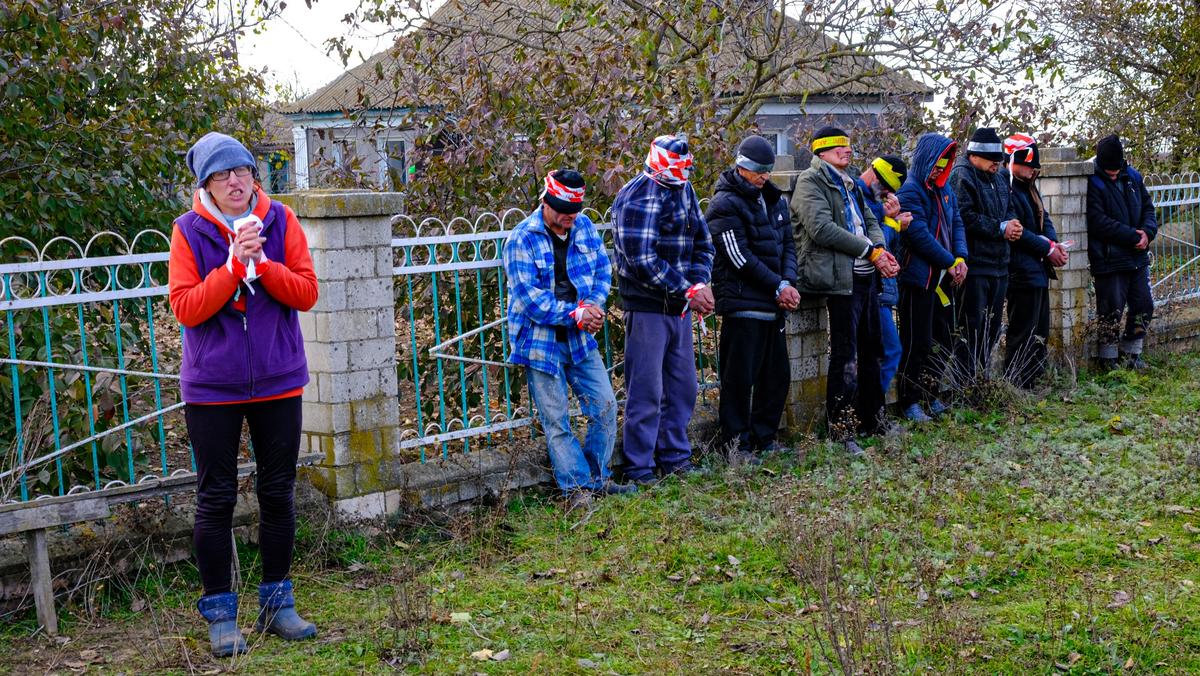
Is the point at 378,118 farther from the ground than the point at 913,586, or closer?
farther from the ground

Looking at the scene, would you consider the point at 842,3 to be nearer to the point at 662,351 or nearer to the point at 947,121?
the point at 947,121

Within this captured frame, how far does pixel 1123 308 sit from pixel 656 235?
18.1 ft

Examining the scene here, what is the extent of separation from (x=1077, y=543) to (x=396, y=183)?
4.98m

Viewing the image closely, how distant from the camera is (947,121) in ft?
38.2

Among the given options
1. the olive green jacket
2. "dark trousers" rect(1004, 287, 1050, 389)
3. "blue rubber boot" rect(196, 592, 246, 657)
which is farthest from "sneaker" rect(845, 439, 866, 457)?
"blue rubber boot" rect(196, 592, 246, 657)

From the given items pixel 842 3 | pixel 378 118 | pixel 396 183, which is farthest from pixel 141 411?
pixel 842 3

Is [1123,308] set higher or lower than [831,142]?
lower

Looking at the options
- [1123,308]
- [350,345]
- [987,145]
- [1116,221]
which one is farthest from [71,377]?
[1123,308]

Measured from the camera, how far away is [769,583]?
216 inches

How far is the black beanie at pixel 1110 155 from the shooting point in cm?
1039

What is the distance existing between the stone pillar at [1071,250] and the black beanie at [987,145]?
176 cm

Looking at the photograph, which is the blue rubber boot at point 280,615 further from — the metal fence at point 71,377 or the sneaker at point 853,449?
the sneaker at point 853,449

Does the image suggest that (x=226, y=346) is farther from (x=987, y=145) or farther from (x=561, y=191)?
(x=987, y=145)

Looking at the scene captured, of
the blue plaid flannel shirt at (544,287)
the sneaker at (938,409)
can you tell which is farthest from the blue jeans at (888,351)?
the blue plaid flannel shirt at (544,287)
